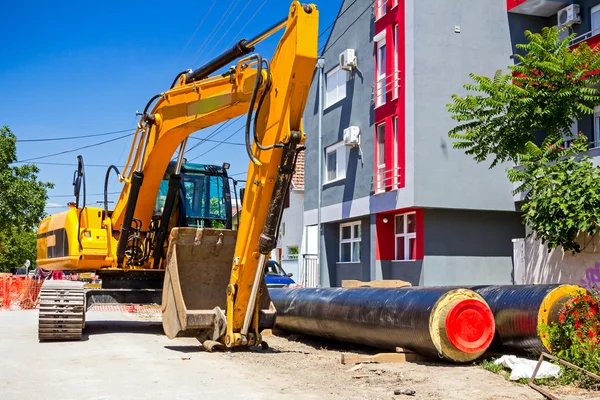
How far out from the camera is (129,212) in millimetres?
13719

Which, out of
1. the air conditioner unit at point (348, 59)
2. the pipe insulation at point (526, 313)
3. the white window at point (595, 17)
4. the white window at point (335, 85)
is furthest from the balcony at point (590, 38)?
the pipe insulation at point (526, 313)

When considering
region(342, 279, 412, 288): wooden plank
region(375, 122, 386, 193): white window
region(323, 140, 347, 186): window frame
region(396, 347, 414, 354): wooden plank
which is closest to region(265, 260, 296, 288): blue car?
region(323, 140, 347, 186): window frame

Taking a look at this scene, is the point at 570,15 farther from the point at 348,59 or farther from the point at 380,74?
the point at 348,59

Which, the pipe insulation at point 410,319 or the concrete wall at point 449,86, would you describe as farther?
the concrete wall at point 449,86

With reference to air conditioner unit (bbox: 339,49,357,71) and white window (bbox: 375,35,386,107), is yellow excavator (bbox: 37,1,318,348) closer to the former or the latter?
white window (bbox: 375,35,386,107)

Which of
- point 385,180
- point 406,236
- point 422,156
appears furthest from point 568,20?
point 406,236

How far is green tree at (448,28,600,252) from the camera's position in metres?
13.7

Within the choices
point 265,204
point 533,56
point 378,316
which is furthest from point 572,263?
point 265,204

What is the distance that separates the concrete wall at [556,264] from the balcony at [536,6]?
906 centimetres

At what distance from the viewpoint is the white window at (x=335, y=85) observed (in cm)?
2714

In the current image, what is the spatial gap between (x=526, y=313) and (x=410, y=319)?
60.1 inches

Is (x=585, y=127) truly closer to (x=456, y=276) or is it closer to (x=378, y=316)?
(x=456, y=276)

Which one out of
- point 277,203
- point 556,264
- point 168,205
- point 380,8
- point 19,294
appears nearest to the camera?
point 277,203

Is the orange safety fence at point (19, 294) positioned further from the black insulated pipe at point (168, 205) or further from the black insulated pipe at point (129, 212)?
the black insulated pipe at point (168, 205)
